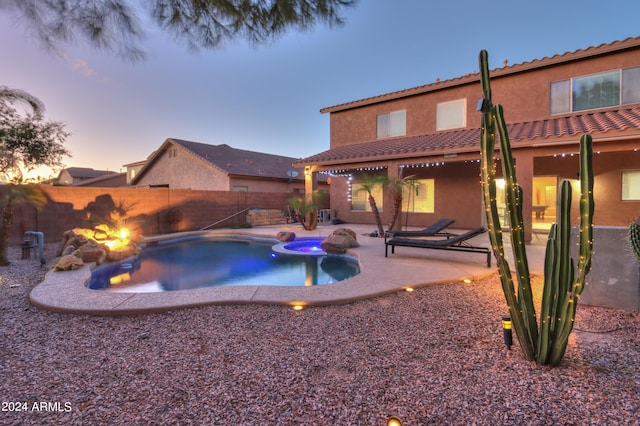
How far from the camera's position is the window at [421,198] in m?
15.5

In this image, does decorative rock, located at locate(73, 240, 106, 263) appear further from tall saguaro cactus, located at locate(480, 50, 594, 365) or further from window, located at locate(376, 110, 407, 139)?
window, located at locate(376, 110, 407, 139)

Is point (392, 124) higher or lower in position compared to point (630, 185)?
higher

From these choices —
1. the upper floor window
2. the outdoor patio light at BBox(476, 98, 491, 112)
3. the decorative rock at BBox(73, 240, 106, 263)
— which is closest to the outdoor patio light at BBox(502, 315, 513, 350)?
the outdoor patio light at BBox(476, 98, 491, 112)

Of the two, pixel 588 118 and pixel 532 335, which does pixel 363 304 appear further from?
pixel 588 118

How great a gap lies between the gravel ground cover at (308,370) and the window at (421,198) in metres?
11.3

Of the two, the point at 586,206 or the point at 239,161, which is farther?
the point at 239,161

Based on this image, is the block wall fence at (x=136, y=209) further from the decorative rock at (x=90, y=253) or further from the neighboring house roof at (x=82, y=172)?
the neighboring house roof at (x=82, y=172)

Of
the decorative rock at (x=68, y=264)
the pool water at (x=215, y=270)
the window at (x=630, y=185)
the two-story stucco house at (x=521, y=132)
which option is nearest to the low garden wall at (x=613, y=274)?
the pool water at (x=215, y=270)

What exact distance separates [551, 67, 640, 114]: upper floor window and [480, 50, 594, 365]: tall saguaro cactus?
11.5 meters

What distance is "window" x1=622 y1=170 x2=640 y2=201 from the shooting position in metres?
11.2

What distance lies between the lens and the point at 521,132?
10336 millimetres

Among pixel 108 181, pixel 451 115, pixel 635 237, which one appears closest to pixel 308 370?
pixel 635 237

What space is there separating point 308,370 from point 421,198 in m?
14.1

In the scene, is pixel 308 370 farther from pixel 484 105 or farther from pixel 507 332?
pixel 484 105
